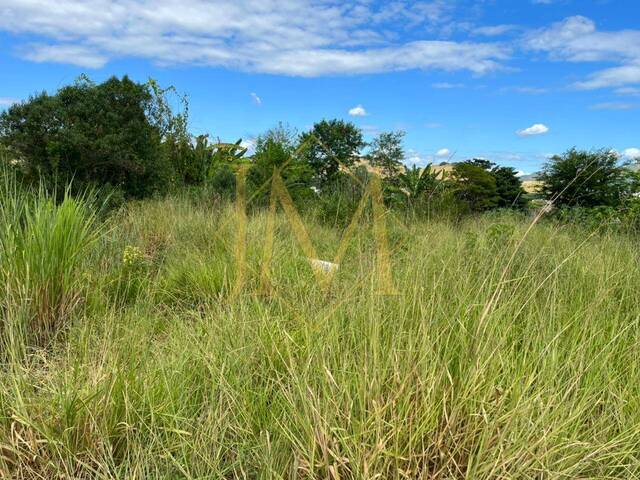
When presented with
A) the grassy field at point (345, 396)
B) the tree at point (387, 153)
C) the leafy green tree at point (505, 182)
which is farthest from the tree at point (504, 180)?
the grassy field at point (345, 396)

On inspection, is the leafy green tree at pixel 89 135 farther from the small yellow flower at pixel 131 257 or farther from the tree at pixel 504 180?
the tree at pixel 504 180

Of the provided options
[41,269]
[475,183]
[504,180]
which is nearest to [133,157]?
[41,269]

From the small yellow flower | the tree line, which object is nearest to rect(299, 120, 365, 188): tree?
the tree line

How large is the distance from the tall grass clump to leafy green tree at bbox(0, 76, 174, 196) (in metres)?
4.77

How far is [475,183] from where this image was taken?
14008mm

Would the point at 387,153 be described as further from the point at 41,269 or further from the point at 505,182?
the point at 505,182

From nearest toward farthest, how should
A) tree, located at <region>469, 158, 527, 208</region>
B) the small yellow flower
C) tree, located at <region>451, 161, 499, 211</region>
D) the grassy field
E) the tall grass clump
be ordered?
the grassy field, the tall grass clump, the small yellow flower, tree, located at <region>451, 161, 499, 211</region>, tree, located at <region>469, 158, 527, 208</region>

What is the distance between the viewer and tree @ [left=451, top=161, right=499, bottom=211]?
42.4ft

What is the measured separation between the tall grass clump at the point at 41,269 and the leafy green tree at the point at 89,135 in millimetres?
4772

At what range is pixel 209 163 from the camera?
13.5 m

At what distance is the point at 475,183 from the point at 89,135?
1027 cm

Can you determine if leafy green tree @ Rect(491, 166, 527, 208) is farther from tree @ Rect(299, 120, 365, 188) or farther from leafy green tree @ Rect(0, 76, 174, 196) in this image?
leafy green tree @ Rect(0, 76, 174, 196)

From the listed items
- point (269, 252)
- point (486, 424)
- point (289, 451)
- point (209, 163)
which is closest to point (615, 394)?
point (486, 424)

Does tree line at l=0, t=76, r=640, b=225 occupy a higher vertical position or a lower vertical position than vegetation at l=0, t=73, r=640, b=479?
higher
